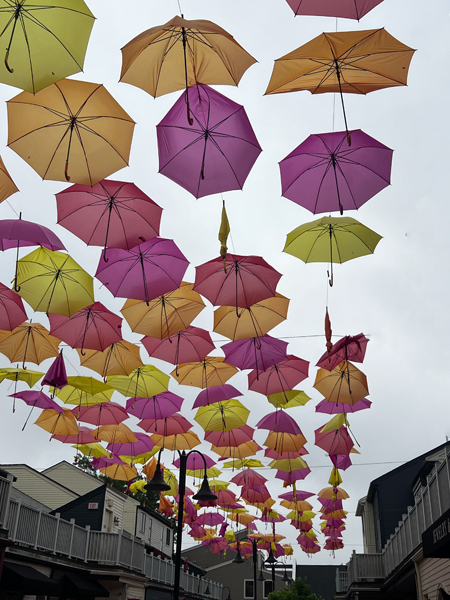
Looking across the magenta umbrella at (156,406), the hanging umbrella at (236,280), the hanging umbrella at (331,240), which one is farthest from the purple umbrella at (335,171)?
the magenta umbrella at (156,406)

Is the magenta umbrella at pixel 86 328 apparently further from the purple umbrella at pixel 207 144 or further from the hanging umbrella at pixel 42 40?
the hanging umbrella at pixel 42 40

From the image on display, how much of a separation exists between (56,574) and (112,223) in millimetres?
14289

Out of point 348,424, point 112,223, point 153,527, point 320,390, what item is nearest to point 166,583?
point 153,527

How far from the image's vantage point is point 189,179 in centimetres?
805

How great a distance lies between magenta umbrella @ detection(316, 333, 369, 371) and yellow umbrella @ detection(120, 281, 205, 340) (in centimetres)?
318

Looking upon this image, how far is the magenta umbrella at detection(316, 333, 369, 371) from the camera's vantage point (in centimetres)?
1198

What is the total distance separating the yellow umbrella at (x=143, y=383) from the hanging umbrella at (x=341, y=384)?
4111 millimetres

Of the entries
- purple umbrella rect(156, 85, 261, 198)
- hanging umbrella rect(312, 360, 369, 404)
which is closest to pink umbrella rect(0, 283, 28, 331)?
purple umbrella rect(156, 85, 261, 198)

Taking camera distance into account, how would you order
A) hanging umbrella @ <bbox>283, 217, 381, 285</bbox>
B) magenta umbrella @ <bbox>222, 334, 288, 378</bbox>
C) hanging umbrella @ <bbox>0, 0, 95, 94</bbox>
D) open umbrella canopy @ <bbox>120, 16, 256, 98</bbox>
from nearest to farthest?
1. hanging umbrella @ <bbox>0, 0, 95, 94</bbox>
2. open umbrella canopy @ <bbox>120, 16, 256, 98</bbox>
3. hanging umbrella @ <bbox>283, 217, 381, 285</bbox>
4. magenta umbrella @ <bbox>222, 334, 288, 378</bbox>

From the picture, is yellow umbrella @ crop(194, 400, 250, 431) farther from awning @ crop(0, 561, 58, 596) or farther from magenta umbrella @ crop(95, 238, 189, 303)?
magenta umbrella @ crop(95, 238, 189, 303)

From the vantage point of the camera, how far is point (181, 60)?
6715 millimetres

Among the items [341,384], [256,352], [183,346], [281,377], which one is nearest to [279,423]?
[281,377]

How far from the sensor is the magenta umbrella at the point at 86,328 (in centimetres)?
1192

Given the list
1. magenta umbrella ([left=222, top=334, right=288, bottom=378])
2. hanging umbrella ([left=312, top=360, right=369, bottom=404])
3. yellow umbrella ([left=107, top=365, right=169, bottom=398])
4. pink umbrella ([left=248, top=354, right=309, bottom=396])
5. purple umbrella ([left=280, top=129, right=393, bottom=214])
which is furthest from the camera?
yellow umbrella ([left=107, top=365, right=169, bottom=398])
